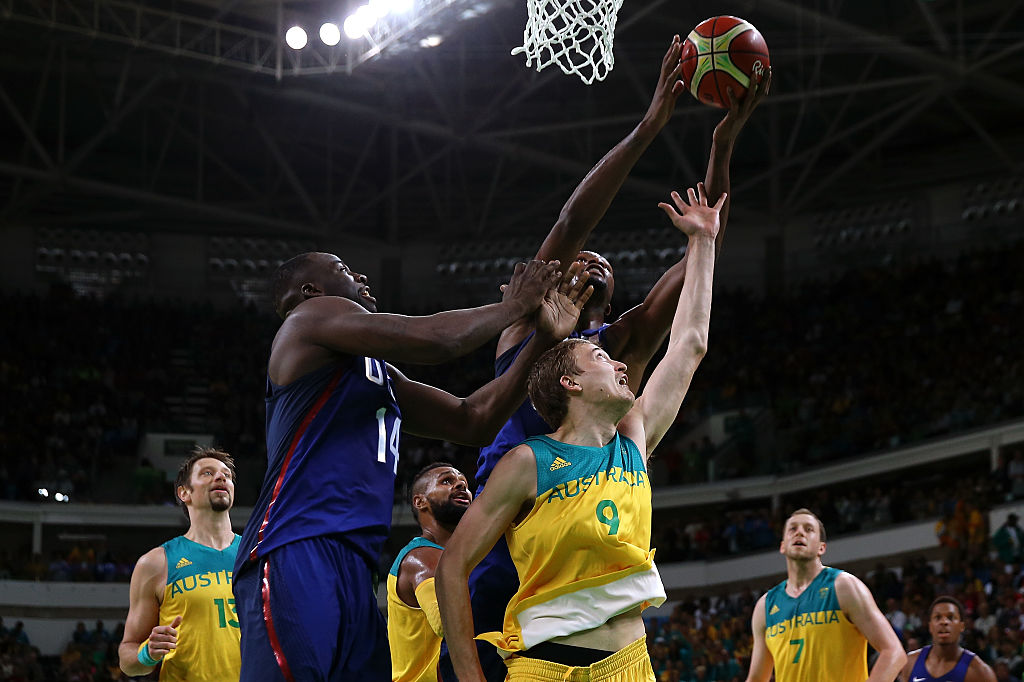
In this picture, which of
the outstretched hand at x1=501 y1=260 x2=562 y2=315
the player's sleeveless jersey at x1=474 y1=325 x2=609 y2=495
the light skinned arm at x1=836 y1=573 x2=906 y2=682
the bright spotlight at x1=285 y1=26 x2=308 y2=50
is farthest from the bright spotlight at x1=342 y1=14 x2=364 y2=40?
the outstretched hand at x1=501 y1=260 x2=562 y2=315

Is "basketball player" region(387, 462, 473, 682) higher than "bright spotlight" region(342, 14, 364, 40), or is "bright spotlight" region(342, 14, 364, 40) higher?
"bright spotlight" region(342, 14, 364, 40)

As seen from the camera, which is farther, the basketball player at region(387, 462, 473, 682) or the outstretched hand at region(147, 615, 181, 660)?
the outstretched hand at region(147, 615, 181, 660)

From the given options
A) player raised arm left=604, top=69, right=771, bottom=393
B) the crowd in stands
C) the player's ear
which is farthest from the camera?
the crowd in stands

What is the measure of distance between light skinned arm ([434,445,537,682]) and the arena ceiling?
16965 mm

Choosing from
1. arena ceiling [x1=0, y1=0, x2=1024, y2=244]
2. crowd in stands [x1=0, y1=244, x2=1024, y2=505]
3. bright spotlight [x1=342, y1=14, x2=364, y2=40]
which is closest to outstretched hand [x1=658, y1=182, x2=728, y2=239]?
arena ceiling [x1=0, y1=0, x2=1024, y2=244]

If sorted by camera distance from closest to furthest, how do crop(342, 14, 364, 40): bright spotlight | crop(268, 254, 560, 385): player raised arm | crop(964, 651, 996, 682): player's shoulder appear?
crop(268, 254, 560, 385): player raised arm, crop(964, 651, 996, 682): player's shoulder, crop(342, 14, 364, 40): bright spotlight

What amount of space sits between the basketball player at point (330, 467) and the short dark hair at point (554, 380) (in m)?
0.18

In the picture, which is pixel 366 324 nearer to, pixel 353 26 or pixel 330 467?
pixel 330 467

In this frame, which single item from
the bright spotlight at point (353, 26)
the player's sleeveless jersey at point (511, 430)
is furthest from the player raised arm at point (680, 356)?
the bright spotlight at point (353, 26)

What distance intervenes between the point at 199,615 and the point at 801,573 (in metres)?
3.54

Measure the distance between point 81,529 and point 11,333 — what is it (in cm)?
485

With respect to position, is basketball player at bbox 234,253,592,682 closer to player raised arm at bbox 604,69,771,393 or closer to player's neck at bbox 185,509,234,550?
player raised arm at bbox 604,69,771,393

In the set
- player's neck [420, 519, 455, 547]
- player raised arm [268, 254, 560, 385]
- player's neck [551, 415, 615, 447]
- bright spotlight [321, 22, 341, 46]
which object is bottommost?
player's neck [420, 519, 455, 547]

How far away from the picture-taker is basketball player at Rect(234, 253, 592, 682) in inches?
147
